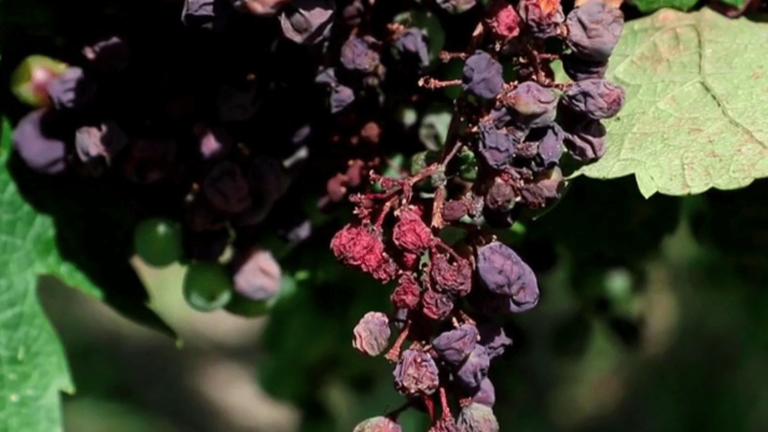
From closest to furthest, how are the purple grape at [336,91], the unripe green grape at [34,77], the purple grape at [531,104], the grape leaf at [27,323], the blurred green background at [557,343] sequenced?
the purple grape at [531,104] → the purple grape at [336,91] → the unripe green grape at [34,77] → the grape leaf at [27,323] → the blurred green background at [557,343]

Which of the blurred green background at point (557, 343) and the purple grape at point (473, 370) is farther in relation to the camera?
the blurred green background at point (557, 343)

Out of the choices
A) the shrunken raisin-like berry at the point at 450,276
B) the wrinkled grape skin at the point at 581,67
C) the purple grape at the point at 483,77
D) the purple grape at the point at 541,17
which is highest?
the purple grape at the point at 541,17

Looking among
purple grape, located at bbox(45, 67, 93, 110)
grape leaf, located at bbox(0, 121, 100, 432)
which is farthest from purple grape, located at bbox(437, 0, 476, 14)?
grape leaf, located at bbox(0, 121, 100, 432)

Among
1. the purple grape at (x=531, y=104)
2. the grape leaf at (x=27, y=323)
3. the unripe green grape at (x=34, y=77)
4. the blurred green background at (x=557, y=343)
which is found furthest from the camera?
the blurred green background at (x=557, y=343)

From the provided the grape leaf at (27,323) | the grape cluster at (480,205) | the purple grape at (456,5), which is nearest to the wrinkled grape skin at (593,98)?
the grape cluster at (480,205)

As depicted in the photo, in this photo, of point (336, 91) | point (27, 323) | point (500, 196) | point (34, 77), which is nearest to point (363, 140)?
point (336, 91)

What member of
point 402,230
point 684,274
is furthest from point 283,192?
point 684,274

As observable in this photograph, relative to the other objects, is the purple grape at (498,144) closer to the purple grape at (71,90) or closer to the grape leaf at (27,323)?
the purple grape at (71,90)
